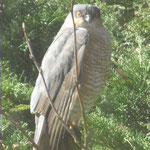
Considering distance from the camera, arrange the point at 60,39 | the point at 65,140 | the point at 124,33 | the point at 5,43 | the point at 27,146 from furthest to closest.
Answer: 1. the point at 124,33
2. the point at 5,43
3. the point at 27,146
4. the point at 60,39
5. the point at 65,140

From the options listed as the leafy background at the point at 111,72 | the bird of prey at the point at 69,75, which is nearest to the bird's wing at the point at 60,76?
the bird of prey at the point at 69,75

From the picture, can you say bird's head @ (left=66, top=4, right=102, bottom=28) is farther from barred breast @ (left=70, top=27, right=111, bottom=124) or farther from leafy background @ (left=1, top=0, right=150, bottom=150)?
leafy background @ (left=1, top=0, right=150, bottom=150)

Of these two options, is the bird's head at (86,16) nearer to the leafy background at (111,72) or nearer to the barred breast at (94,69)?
the barred breast at (94,69)

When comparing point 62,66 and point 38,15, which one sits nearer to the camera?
point 62,66

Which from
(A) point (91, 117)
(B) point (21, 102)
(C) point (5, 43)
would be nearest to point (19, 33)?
(C) point (5, 43)

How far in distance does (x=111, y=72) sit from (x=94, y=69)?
10.9 inches

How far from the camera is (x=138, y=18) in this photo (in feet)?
12.1

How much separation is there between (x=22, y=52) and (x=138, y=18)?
110cm

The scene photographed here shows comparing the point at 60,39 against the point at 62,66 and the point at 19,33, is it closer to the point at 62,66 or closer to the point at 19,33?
the point at 62,66

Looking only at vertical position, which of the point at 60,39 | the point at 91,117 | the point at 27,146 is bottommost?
the point at 27,146

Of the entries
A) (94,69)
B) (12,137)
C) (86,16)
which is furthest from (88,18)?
(12,137)

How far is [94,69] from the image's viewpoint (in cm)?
236

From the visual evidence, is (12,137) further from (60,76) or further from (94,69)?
(94,69)

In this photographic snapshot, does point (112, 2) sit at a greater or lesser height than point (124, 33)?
greater
